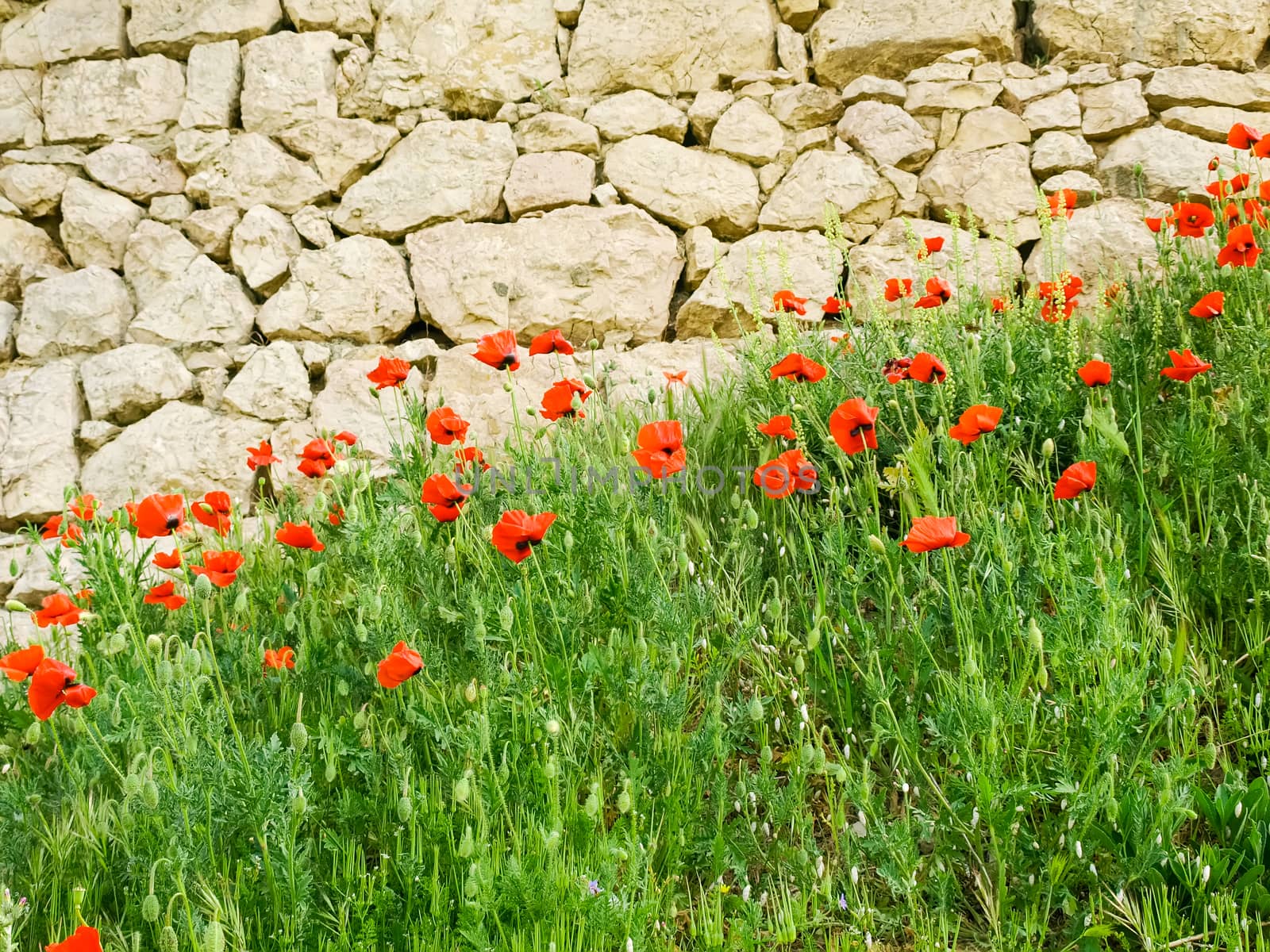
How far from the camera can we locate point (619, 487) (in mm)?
2297

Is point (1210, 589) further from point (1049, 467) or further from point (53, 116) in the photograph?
point (53, 116)

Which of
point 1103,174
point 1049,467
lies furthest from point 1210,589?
point 1103,174

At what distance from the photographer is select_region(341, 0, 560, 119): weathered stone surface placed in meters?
4.53

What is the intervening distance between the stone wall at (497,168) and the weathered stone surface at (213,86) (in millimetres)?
14

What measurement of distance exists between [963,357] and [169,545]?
2.96 meters

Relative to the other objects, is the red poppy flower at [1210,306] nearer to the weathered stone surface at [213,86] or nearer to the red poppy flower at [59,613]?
the red poppy flower at [59,613]

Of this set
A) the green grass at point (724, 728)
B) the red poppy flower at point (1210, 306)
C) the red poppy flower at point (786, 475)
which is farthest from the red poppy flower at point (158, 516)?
the red poppy flower at point (1210, 306)

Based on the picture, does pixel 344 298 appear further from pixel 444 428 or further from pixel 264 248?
pixel 444 428

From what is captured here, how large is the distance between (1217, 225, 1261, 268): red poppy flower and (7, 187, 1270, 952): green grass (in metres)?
0.17

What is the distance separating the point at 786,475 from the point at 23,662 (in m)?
1.53

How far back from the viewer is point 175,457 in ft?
12.4

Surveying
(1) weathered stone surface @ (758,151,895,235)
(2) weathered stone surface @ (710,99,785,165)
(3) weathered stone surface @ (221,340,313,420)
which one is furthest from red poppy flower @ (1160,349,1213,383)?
(3) weathered stone surface @ (221,340,313,420)

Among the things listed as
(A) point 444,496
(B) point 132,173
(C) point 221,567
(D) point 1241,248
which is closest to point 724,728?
(A) point 444,496

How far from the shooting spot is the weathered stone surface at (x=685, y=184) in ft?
14.3
